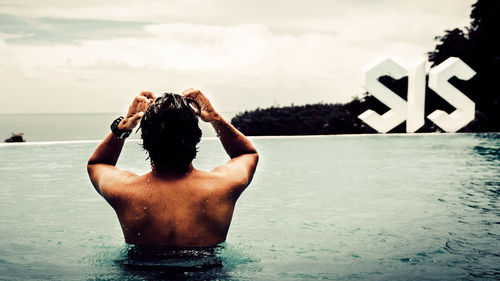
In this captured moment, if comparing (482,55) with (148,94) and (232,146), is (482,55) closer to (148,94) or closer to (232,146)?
(232,146)

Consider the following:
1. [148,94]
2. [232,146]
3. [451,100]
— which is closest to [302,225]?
[232,146]

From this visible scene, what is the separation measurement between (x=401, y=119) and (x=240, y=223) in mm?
13836

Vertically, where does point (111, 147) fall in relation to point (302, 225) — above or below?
above

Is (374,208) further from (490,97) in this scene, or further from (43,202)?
(490,97)

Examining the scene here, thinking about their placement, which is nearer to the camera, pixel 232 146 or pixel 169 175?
pixel 169 175

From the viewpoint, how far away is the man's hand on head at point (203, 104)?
291 centimetres

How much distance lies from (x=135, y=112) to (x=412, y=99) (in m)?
16.2

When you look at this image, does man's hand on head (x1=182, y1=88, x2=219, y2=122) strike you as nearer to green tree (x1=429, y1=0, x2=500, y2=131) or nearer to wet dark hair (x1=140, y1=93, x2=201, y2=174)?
wet dark hair (x1=140, y1=93, x2=201, y2=174)

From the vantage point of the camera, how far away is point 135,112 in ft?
9.62

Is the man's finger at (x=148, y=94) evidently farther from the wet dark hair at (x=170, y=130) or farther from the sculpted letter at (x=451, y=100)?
the sculpted letter at (x=451, y=100)

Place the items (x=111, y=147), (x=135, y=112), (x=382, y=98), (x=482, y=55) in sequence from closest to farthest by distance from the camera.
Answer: (x=135, y=112) → (x=111, y=147) → (x=382, y=98) → (x=482, y=55)

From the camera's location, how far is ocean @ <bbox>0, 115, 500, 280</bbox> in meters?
3.44

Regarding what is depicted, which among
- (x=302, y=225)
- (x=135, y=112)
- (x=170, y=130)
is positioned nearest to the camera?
(x=170, y=130)

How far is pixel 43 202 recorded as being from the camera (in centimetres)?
676
